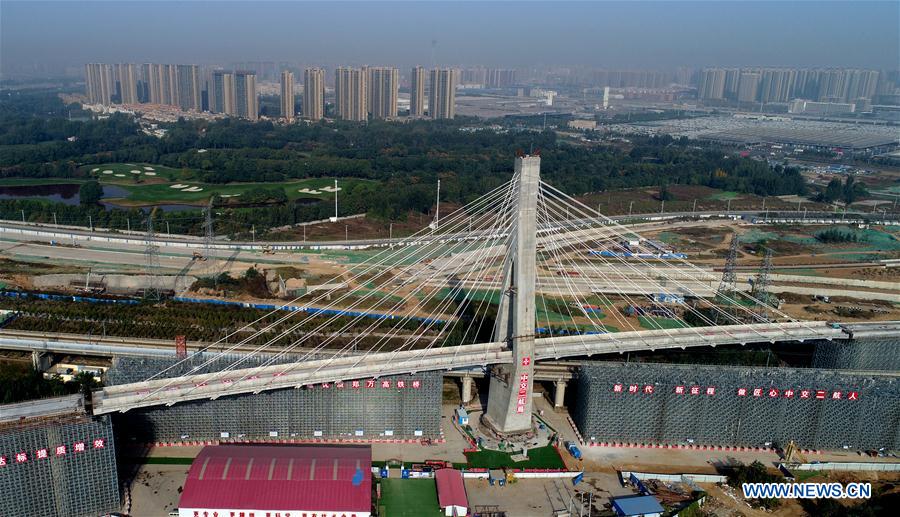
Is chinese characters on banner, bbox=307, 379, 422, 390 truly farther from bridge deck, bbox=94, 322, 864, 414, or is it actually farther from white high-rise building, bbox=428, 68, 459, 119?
white high-rise building, bbox=428, 68, 459, 119

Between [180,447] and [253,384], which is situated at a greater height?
[253,384]

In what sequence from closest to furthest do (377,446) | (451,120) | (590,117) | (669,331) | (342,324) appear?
(377,446) < (669,331) < (342,324) < (451,120) < (590,117)

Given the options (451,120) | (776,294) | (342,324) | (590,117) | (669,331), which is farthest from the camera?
(590,117)

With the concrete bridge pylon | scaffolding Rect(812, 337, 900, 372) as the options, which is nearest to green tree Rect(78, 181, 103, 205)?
the concrete bridge pylon

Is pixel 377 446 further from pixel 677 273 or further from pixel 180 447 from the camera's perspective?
pixel 677 273

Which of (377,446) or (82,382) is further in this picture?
(82,382)

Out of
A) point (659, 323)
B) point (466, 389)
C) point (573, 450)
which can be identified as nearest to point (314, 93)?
point (659, 323)

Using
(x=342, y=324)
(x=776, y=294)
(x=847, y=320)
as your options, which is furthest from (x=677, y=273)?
(x=342, y=324)
